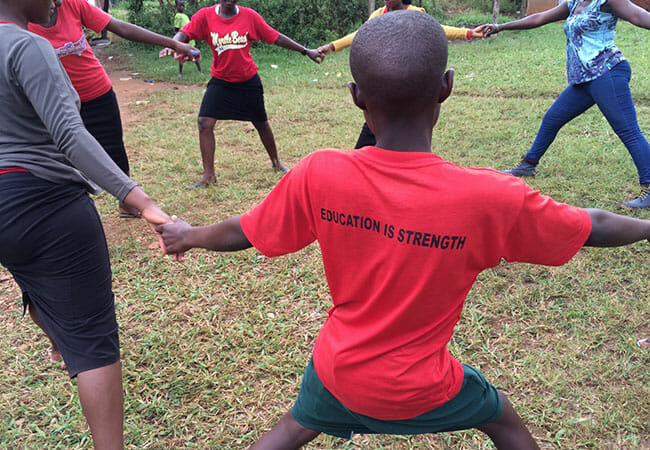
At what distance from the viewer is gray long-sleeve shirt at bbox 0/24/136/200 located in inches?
62.4

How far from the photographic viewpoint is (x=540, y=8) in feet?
59.0

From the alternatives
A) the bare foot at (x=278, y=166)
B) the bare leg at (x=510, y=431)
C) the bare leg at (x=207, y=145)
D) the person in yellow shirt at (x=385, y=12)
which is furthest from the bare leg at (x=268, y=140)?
the bare leg at (x=510, y=431)

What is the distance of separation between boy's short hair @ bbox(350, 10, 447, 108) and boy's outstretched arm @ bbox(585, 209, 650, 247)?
57 cm

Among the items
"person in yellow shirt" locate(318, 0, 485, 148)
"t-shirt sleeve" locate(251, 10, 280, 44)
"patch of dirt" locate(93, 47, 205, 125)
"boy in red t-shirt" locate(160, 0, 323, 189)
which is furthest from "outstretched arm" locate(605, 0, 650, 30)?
"patch of dirt" locate(93, 47, 205, 125)

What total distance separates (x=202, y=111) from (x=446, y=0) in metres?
18.6

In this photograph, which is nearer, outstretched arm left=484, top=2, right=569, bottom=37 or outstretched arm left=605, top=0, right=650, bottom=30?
outstretched arm left=605, top=0, right=650, bottom=30

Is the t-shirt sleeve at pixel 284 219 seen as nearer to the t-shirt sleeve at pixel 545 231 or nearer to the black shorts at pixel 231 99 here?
the t-shirt sleeve at pixel 545 231

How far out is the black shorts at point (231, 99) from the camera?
5.07 m

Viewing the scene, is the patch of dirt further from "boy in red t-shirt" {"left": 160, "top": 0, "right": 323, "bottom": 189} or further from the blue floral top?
the blue floral top

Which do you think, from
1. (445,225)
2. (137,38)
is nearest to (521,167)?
(137,38)

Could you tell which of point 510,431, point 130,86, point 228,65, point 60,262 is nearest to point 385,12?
point 228,65

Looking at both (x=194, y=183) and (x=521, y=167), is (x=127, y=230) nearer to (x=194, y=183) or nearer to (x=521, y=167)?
(x=194, y=183)

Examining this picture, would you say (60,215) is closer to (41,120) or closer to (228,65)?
(41,120)

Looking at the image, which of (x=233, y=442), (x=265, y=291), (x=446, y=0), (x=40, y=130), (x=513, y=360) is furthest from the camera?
(x=446, y=0)
